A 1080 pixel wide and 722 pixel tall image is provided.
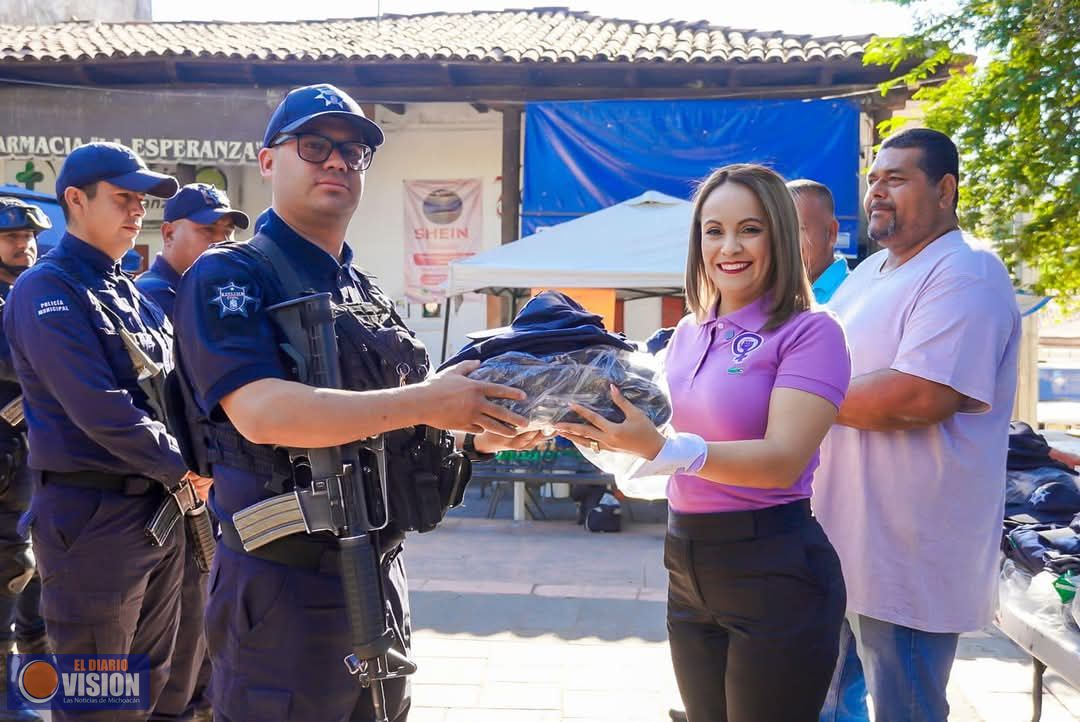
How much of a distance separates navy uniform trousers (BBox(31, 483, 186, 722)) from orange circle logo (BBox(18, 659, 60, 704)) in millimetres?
478

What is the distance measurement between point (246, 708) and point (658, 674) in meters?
2.85

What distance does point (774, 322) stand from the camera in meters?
2.34

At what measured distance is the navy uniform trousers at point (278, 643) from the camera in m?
2.08

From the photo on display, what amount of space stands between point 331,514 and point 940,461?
159 centimetres

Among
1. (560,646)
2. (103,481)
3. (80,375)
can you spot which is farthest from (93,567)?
(560,646)

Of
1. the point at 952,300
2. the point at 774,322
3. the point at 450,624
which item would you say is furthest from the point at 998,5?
the point at 450,624

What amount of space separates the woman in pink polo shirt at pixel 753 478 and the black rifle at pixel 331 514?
503 millimetres

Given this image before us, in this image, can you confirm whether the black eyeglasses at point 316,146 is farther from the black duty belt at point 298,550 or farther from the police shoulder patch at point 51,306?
the police shoulder patch at point 51,306

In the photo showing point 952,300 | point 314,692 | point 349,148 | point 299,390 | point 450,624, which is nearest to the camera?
point 299,390

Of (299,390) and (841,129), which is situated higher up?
(841,129)

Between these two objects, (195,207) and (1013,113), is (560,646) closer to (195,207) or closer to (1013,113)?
(195,207)

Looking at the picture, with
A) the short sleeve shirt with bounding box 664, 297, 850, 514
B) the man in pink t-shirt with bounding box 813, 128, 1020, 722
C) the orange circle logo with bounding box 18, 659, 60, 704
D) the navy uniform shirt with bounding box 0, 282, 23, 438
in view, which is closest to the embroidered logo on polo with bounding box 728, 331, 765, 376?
the short sleeve shirt with bounding box 664, 297, 850, 514

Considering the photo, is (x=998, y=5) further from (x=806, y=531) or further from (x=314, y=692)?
(x=314, y=692)

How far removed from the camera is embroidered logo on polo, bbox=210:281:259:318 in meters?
2.01
